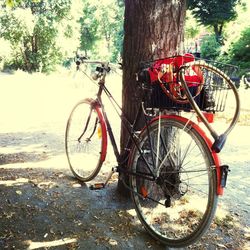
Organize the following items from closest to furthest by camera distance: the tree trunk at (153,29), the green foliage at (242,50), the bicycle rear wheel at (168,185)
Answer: the bicycle rear wheel at (168,185), the tree trunk at (153,29), the green foliage at (242,50)

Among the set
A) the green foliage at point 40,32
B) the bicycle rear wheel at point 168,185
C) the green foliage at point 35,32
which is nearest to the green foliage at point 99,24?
the green foliage at point 40,32

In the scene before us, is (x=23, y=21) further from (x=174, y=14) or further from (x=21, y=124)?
(x=174, y=14)

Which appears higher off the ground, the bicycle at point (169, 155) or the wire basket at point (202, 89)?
the wire basket at point (202, 89)

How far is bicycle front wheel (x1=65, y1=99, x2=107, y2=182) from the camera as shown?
4.05 metres

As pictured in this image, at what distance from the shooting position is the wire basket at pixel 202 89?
279 centimetres

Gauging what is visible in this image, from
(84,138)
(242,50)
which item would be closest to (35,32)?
(242,50)

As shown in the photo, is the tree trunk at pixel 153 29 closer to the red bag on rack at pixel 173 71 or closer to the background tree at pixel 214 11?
the red bag on rack at pixel 173 71

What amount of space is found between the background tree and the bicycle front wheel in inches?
1232

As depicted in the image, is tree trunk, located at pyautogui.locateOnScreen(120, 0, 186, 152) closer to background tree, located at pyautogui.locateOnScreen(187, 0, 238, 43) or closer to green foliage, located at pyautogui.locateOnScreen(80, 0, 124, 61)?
background tree, located at pyautogui.locateOnScreen(187, 0, 238, 43)

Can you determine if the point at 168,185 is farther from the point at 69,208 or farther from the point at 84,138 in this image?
the point at 84,138

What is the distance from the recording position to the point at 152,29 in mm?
3484

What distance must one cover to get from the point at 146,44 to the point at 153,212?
5.36ft

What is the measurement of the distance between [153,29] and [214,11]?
33.0 metres

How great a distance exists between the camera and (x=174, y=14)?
11.4 feet
